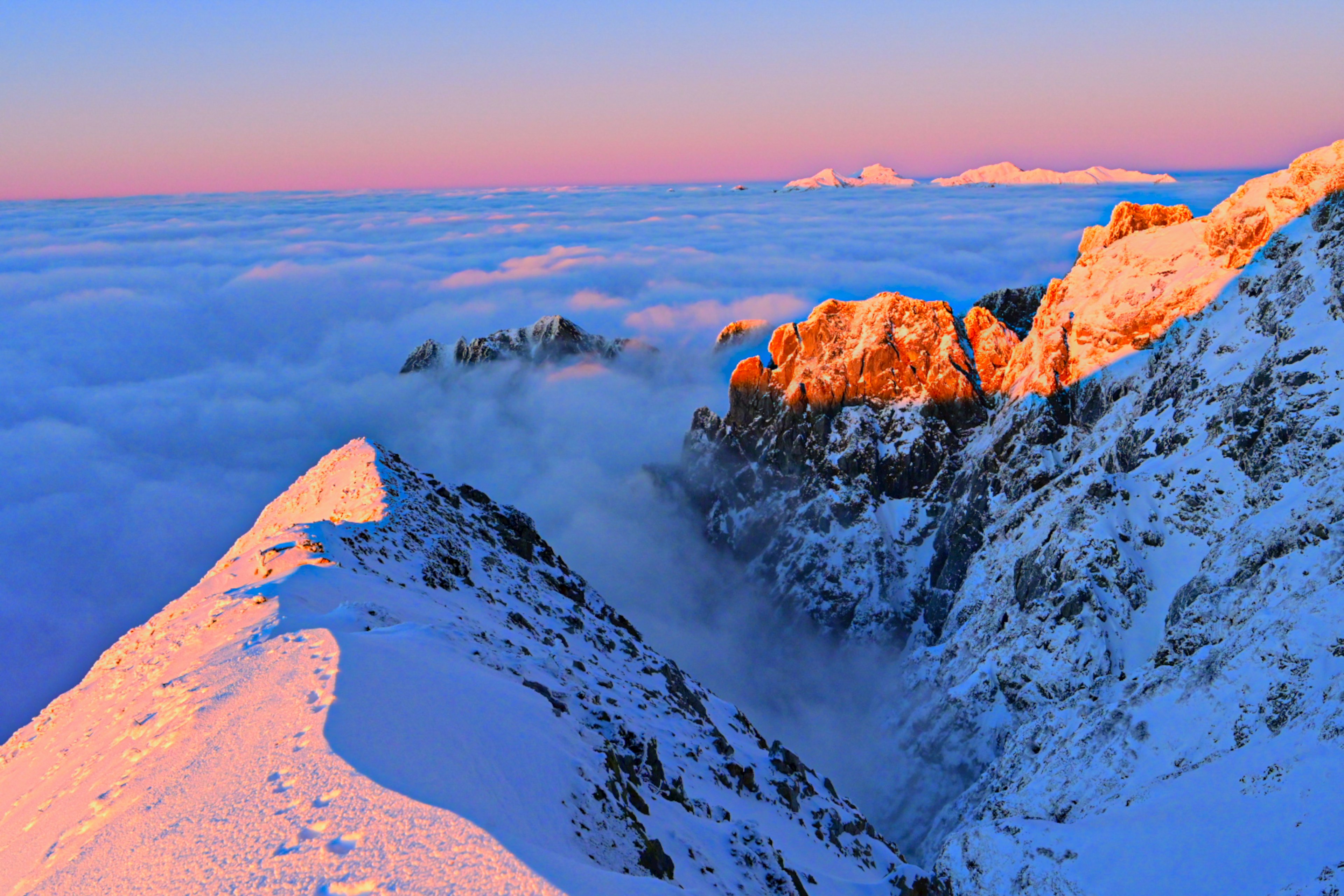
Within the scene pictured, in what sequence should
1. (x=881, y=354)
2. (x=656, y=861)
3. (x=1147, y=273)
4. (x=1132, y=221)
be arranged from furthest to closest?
1. (x=881, y=354)
2. (x=1132, y=221)
3. (x=1147, y=273)
4. (x=656, y=861)

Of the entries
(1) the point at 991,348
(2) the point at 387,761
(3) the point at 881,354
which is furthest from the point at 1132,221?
(2) the point at 387,761

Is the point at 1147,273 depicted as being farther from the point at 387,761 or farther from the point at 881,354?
the point at 387,761

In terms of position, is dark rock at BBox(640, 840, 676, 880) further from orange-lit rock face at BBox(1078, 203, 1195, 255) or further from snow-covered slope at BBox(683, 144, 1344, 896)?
orange-lit rock face at BBox(1078, 203, 1195, 255)

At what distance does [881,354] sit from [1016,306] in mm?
31167

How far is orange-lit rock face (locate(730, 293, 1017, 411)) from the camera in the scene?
13888 centimetres

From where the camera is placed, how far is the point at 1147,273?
323 feet

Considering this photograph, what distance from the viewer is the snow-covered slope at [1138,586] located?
140ft

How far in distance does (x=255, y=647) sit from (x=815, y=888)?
81.5 feet

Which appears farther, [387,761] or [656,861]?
[656,861]

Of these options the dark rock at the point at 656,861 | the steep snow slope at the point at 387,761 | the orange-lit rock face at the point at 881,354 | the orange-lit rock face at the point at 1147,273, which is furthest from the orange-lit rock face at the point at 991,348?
the dark rock at the point at 656,861

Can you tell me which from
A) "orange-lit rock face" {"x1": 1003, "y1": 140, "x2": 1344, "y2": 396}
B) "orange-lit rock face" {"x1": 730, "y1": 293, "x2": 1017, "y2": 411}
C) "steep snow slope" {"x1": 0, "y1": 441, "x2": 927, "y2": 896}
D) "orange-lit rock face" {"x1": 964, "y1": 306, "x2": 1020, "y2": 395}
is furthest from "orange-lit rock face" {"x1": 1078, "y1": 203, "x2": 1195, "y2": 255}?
"steep snow slope" {"x1": 0, "y1": 441, "x2": 927, "y2": 896}

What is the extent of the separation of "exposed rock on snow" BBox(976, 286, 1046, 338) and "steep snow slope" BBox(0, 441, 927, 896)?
128 m

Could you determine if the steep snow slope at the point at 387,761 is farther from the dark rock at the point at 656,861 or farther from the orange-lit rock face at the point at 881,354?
the orange-lit rock face at the point at 881,354

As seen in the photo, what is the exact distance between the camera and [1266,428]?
6550cm
